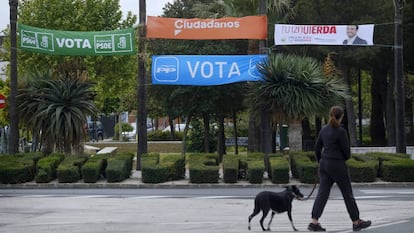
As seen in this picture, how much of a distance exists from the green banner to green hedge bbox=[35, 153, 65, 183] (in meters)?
5.04

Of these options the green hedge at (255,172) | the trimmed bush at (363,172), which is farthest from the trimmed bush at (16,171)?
the trimmed bush at (363,172)

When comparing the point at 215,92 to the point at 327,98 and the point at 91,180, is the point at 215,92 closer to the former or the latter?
the point at 327,98

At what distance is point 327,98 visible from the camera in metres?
25.3

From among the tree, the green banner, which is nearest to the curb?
the green banner

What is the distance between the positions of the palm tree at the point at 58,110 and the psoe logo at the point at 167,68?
2681mm

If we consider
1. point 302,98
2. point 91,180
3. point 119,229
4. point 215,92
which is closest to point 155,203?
point 119,229

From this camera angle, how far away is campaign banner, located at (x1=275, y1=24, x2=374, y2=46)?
2666 centimetres

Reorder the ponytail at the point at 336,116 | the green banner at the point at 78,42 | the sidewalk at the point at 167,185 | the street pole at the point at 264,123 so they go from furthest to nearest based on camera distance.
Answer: the green banner at the point at 78,42 < the street pole at the point at 264,123 < the sidewalk at the point at 167,185 < the ponytail at the point at 336,116

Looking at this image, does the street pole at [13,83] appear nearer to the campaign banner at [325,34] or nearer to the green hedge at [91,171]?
the green hedge at [91,171]

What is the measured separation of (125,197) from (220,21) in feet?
35.0

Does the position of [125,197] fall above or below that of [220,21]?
below

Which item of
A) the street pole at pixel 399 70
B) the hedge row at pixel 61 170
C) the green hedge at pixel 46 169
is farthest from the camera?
the street pole at pixel 399 70

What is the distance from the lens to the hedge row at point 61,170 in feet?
72.5

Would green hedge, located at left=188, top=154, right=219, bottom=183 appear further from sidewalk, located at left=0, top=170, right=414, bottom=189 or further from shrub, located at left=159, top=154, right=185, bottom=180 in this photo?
shrub, located at left=159, top=154, right=185, bottom=180
